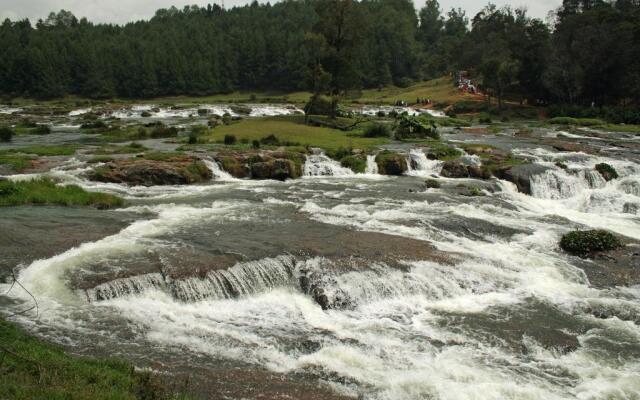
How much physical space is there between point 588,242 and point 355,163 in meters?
17.7

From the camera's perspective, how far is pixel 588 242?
19.4 meters

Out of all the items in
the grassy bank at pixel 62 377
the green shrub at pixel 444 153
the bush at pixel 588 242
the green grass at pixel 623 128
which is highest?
the green grass at pixel 623 128

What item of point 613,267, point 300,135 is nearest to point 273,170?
point 300,135

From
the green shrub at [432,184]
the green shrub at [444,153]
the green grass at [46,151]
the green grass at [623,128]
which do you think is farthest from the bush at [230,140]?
the green grass at [623,128]

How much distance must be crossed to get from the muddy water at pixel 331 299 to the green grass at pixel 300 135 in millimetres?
17280

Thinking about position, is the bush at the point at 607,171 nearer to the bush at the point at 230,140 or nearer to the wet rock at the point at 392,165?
the wet rock at the point at 392,165

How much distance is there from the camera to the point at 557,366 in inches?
468

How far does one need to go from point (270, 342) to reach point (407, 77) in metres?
140

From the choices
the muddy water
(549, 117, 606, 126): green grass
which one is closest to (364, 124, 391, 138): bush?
the muddy water

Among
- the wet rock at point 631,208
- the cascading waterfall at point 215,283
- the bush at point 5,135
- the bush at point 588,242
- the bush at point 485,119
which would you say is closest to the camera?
the cascading waterfall at point 215,283

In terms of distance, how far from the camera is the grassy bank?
7.83m

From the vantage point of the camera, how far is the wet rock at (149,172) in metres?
28.3

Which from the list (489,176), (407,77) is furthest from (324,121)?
(407,77)

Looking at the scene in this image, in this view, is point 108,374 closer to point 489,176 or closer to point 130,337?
point 130,337
